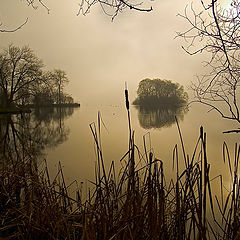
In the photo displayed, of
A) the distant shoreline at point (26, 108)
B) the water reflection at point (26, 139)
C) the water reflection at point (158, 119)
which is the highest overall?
the distant shoreline at point (26, 108)

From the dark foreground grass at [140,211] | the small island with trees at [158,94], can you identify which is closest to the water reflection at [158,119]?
the dark foreground grass at [140,211]

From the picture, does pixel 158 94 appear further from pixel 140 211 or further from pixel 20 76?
pixel 140 211

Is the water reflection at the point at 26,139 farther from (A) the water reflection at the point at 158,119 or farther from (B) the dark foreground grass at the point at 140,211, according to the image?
(A) the water reflection at the point at 158,119

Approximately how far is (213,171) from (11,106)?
68.3 ft

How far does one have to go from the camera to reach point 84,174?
334cm

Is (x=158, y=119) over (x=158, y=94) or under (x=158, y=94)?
under

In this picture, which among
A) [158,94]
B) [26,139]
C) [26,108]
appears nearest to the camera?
[26,139]

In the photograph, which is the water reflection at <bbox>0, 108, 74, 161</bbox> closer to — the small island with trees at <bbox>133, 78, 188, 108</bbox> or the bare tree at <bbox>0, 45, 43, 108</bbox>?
the bare tree at <bbox>0, 45, 43, 108</bbox>

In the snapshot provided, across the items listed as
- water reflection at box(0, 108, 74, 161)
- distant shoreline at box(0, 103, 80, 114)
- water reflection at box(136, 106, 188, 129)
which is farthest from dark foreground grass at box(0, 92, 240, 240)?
water reflection at box(136, 106, 188, 129)

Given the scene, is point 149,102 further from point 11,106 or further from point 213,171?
point 213,171

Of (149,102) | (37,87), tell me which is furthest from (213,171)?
(149,102)

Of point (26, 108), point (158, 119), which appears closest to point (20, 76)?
point (26, 108)

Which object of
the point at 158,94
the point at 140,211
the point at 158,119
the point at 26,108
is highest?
the point at 158,94

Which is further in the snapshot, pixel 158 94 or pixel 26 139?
pixel 158 94
